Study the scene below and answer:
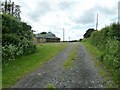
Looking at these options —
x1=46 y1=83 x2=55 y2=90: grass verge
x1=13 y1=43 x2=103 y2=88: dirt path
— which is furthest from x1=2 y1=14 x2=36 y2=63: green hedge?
x1=46 y1=83 x2=55 y2=90: grass verge

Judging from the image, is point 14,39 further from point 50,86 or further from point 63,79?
point 50,86

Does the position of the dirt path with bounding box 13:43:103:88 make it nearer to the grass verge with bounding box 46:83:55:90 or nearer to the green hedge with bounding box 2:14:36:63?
the grass verge with bounding box 46:83:55:90

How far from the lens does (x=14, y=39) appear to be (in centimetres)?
2038

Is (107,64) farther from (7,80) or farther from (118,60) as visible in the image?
(7,80)

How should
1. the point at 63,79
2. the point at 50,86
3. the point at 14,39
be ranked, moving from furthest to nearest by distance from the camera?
the point at 14,39 → the point at 63,79 → the point at 50,86

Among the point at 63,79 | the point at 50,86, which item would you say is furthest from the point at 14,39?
the point at 50,86

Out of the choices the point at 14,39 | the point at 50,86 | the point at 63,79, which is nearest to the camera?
the point at 50,86

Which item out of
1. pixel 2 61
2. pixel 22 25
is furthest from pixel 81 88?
pixel 22 25

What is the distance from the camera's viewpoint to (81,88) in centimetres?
1030

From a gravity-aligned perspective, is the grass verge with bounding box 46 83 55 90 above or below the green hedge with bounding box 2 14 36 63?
below

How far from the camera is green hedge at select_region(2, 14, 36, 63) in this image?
1767 centimetres

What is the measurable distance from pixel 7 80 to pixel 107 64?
6283 mm

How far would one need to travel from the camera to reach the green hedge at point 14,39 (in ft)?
58.0

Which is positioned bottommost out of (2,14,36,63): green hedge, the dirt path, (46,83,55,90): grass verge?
(46,83,55,90): grass verge
